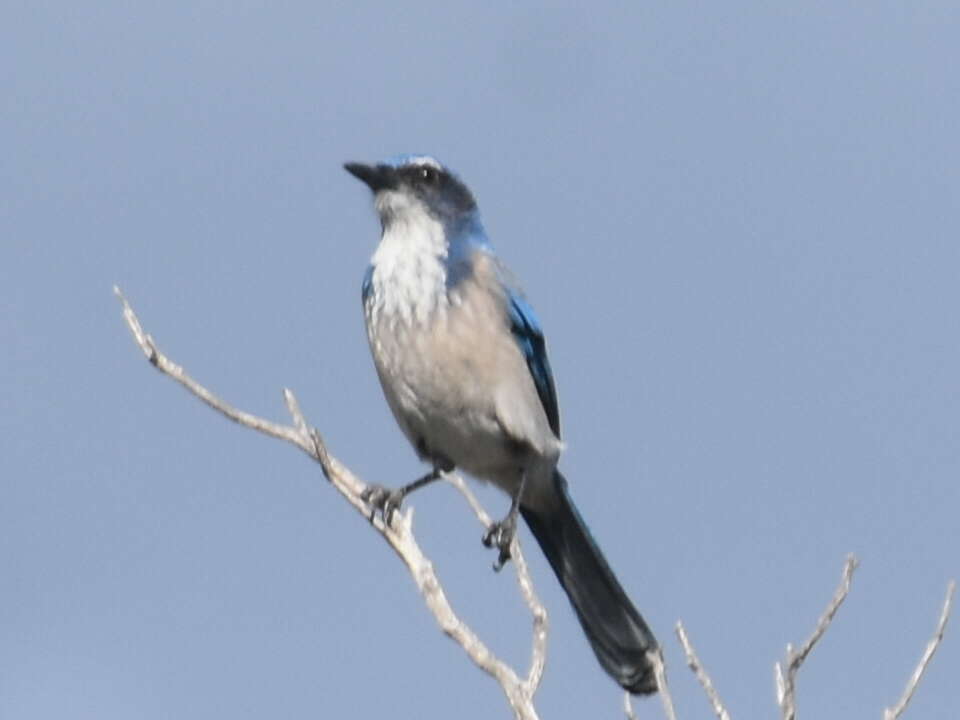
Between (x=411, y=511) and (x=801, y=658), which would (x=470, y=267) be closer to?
(x=411, y=511)

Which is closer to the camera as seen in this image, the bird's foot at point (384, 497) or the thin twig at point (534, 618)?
the thin twig at point (534, 618)

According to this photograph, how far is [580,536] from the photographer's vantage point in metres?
11.3

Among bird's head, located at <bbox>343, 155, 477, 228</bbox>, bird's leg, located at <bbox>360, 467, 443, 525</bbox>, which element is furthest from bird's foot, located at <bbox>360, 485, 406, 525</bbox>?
bird's head, located at <bbox>343, 155, 477, 228</bbox>

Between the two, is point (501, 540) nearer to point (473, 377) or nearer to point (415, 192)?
point (473, 377)

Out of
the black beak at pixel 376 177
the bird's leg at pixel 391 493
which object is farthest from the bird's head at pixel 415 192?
the bird's leg at pixel 391 493

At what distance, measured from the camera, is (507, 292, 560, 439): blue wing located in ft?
35.7

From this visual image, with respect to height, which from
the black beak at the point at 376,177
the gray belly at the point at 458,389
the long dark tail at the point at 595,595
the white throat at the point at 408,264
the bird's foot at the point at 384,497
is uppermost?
the black beak at the point at 376,177

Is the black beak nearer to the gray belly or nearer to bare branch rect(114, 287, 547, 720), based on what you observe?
the gray belly

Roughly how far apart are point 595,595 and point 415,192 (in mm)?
2430

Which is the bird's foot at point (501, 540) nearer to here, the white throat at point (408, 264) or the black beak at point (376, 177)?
the white throat at point (408, 264)

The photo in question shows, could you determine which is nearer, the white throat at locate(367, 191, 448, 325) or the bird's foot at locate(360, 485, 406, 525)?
the bird's foot at locate(360, 485, 406, 525)

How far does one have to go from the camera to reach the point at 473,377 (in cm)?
1045

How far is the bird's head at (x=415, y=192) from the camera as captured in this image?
11.1 metres

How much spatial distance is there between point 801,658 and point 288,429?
8.21ft
